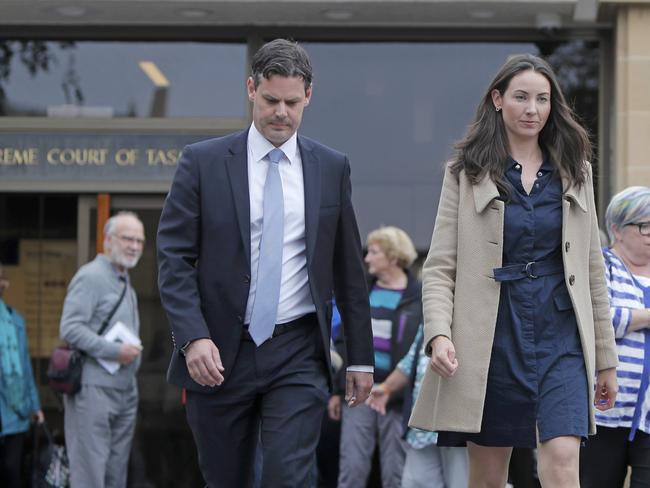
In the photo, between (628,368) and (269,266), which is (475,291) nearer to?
(269,266)

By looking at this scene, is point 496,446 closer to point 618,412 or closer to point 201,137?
point 618,412

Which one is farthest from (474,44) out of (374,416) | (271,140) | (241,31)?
(271,140)

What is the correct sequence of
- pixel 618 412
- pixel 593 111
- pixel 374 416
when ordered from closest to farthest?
pixel 618 412, pixel 374 416, pixel 593 111

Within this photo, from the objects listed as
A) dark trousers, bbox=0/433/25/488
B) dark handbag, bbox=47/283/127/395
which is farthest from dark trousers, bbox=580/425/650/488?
dark trousers, bbox=0/433/25/488

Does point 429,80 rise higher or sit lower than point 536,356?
higher

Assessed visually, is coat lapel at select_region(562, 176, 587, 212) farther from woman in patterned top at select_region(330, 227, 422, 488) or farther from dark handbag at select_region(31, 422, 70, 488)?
dark handbag at select_region(31, 422, 70, 488)

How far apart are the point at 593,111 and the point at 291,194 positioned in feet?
19.0

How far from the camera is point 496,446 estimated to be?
15.4ft

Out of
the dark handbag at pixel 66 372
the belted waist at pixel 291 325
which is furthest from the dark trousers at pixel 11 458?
the belted waist at pixel 291 325

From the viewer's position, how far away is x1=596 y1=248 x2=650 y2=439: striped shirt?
Result: 5.68 m

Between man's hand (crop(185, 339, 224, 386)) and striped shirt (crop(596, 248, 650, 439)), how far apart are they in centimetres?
221

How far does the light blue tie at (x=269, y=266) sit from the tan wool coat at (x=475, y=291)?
64 cm

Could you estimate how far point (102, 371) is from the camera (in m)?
8.51

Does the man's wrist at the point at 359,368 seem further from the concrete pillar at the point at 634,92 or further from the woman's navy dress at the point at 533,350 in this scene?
the concrete pillar at the point at 634,92
